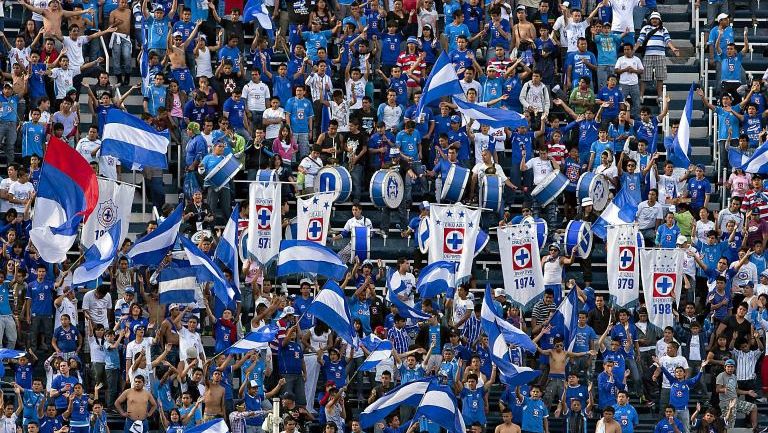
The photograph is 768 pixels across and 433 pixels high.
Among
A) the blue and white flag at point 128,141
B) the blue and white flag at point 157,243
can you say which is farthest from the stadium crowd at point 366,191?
the blue and white flag at point 128,141

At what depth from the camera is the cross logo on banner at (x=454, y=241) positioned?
39281 mm

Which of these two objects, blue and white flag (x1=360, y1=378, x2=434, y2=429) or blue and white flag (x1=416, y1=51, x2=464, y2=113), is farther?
blue and white flag (x1=416, y1=51, x2=464, y2=113)

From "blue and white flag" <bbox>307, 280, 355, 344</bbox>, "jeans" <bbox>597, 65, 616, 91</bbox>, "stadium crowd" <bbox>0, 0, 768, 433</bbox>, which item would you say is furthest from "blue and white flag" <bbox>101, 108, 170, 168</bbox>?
"jeans" <bbox>597, 65, 616, 91</bbox>

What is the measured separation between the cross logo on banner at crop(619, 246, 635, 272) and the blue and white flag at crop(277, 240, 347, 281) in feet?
13.8

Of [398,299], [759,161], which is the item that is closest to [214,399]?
[398,299]

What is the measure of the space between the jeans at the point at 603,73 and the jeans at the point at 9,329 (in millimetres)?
10504

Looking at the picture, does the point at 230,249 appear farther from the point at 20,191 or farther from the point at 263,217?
the point at 20,191

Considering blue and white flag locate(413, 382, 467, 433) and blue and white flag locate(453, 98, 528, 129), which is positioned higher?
blue and white flag locate(453, 98, 528, 129)

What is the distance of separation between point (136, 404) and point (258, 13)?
850 centimetres

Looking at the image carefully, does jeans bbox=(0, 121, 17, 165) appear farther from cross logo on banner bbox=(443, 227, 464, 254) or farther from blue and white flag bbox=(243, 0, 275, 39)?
cross logo on banner bbox=(443, 227, 464, 254)

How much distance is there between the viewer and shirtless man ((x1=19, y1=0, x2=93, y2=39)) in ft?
142

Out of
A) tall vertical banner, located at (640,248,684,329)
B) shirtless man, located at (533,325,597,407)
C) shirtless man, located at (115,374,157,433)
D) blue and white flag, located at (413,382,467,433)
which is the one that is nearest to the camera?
blue and white flag, located at (413,382,467,433)

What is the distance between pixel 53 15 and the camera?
43312 mm

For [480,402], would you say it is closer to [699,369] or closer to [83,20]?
[699,369]
